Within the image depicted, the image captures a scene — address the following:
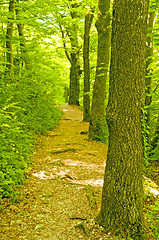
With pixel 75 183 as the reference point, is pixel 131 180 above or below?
above

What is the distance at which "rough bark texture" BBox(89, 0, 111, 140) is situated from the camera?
29.6 feet

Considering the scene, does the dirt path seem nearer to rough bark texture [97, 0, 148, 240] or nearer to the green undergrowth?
the green undergrowth

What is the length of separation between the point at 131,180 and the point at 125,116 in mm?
1003

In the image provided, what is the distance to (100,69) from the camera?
934cm

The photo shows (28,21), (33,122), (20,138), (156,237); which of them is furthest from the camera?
(28,21)

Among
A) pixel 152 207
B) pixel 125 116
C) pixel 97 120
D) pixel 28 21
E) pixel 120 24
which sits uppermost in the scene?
pixel 28 21

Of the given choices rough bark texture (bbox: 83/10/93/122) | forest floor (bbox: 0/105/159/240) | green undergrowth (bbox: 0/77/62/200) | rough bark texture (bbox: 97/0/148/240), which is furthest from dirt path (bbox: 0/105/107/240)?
rough bark texture (bbox: 83/10/93/122)

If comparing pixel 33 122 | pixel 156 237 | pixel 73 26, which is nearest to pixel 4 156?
pixel 156 237

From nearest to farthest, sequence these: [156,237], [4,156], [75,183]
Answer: [156,237] < [4,156] < [75,183]

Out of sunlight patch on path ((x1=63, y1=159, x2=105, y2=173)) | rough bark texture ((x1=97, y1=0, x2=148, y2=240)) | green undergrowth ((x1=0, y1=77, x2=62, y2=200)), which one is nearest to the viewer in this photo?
rough bark texture ((x1=97, y1=0, x2=148, y2=240))

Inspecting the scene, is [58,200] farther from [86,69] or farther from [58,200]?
[86,69]

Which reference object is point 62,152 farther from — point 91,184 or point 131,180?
point 131,180

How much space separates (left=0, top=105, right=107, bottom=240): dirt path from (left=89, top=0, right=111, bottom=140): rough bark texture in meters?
1.92

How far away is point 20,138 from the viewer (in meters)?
6.16
